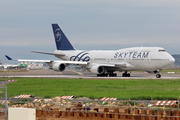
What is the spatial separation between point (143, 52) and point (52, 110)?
131 ft

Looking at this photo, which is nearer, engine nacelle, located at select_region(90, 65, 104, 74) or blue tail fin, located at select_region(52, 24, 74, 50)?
engine nacelle, located at select_region(90, 65, 104, 74)

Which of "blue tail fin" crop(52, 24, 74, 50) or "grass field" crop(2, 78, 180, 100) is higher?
"blue tail fin" crop(52, 24, 74, 50)

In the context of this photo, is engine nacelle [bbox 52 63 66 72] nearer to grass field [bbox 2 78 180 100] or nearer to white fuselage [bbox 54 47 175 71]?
white fuselage [bbox 54 47 175 71]

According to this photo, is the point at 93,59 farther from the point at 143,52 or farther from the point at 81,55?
the point at 143,52

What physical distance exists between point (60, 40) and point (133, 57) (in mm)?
19595

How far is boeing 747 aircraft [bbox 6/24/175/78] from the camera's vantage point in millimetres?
58469

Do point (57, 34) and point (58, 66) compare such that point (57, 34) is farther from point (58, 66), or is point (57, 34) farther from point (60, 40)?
point (58, 66)

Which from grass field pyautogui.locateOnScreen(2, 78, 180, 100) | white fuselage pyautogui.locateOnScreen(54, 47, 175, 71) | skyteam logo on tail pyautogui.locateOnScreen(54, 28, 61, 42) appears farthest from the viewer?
skyteam logo on tail pyautogui.locateOnScreen(54, 28, 61, 42)

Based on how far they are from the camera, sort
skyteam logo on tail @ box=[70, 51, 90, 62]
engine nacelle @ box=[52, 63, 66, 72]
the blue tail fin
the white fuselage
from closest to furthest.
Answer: the white fuselage < engine nacelle @ box=[52, 63, 66, 72] < skyteam logo on tail @ box=[70, 51, 90, 62] < the blue tail fin

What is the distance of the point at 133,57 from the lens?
201ft

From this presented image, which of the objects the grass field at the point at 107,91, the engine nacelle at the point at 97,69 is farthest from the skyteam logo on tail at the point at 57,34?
the grass field at the point at 107,91

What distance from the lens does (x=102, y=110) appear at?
2223 centimetres

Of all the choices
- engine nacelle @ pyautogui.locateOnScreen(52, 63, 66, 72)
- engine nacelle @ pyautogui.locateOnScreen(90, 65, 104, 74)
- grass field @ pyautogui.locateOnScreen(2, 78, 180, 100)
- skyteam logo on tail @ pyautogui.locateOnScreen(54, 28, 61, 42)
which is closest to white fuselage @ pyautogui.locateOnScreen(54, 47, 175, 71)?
engine nacelle @ pyautogui.locateOnScreen(90, 65, 104, 74)

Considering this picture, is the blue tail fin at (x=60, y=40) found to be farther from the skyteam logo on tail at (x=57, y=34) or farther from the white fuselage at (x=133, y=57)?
the white fuselage at (x=133, y=57)
